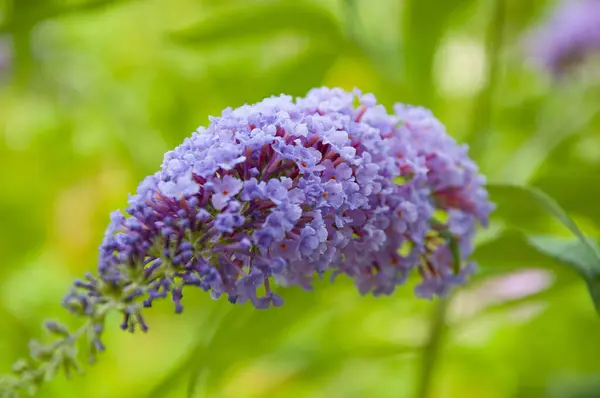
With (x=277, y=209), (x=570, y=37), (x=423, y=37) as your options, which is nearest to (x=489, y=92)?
(x=423, y=37)

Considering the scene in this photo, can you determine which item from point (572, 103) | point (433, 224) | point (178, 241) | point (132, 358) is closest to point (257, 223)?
point (178, 241)

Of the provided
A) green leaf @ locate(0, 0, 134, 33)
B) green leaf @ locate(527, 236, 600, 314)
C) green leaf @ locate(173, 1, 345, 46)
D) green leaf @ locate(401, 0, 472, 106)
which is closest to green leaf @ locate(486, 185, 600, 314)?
green leaf @ locate(527, 236, 600, 314)

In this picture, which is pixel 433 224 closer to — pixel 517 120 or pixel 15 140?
pixel 517 120

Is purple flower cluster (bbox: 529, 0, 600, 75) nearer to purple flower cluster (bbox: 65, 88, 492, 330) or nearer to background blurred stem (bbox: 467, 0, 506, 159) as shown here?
background blurred stem (bbox: 467, 0, 506, 159)

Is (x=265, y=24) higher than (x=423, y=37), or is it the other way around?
(x=265, y=24)

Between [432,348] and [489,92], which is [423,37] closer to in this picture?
[489,92]
